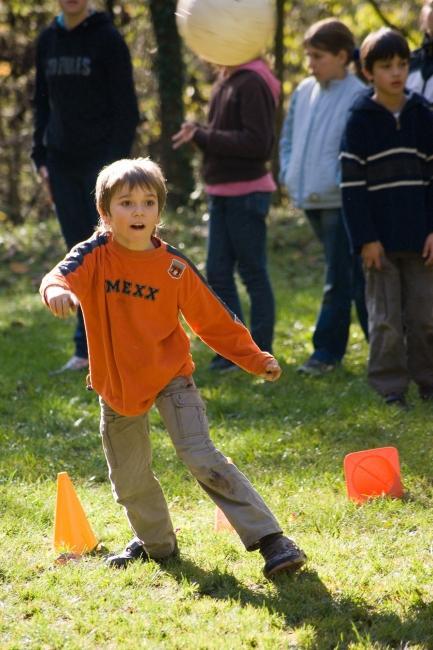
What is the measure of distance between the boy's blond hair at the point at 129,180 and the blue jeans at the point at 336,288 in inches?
119

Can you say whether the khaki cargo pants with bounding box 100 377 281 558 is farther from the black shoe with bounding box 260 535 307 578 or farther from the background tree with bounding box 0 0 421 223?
the background tree with bounding box 0 0 421 223

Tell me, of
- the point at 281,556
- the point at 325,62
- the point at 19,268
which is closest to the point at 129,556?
the point at 281,556

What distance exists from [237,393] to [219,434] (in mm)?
895

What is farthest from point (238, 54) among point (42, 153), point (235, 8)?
point (42, 153)

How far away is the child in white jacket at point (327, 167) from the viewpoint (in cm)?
689

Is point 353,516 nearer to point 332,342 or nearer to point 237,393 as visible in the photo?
point 237,393

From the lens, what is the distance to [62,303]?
3596 mm

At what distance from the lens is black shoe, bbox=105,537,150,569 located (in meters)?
4.21

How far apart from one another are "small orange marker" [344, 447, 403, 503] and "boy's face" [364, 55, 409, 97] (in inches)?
85.8

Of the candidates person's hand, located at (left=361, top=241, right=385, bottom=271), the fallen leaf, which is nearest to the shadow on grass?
person's hand, located at (left=361, top=241, right=385, bottom=271)

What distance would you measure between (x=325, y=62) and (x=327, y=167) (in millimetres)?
662

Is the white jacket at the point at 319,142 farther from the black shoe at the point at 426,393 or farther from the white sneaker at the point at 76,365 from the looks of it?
the white sneaker at the point at 76,365

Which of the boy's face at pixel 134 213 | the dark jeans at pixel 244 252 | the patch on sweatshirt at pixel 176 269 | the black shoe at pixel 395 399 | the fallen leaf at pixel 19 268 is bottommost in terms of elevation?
the black shoe at pixel 395 399

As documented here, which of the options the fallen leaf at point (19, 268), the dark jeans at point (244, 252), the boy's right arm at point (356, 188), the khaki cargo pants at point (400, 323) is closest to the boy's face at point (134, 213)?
the boy's right arm at point (356, 188)
